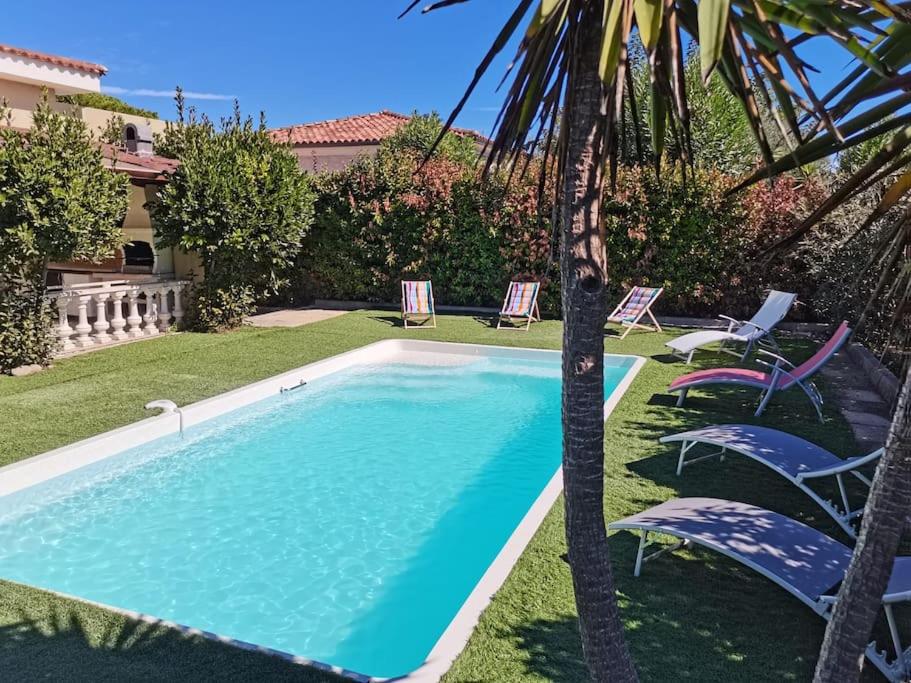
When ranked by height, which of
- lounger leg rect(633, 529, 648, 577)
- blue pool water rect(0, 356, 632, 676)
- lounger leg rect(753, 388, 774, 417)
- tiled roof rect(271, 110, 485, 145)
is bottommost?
blue pool water rect(0, 356, 632, 676)

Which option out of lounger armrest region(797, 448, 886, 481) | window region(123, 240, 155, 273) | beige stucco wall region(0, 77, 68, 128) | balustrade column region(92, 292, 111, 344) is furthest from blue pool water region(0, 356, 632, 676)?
beige stucco wall region(0, 77, 68, 128)

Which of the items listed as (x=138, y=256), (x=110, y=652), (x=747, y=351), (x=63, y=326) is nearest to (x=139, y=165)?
(x=63, y=326)

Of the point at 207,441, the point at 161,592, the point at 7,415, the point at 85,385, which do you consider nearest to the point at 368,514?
the point at 161,592

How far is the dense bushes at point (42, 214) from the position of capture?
10242mm

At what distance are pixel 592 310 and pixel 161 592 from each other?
512cm

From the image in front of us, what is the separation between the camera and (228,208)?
44.9ft

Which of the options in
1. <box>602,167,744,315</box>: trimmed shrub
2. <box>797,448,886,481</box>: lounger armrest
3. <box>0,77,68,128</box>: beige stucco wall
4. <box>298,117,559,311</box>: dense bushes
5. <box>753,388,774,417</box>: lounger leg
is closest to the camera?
<box>797,448,886,481</box>: lounger armrest

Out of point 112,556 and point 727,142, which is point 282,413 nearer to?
point 112,556

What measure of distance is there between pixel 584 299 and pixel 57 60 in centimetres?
2221

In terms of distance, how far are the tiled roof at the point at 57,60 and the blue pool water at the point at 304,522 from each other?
46.2 ft

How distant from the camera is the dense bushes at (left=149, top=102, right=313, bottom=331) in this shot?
44.5 feet

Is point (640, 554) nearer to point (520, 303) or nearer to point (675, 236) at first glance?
point (520, 303)

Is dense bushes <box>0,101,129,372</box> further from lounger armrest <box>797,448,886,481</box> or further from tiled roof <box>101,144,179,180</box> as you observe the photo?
lounger armrest <box>797,448,886,481</box>

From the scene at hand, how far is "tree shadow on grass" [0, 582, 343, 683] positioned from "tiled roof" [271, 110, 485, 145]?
27886mm
